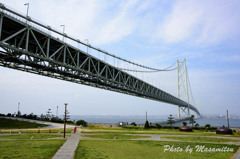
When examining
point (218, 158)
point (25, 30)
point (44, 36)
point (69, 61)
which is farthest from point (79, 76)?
point (218, 158)

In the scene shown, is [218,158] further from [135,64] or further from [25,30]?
[135,64]

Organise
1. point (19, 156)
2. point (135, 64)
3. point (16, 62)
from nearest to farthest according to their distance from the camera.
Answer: point (19, 156)
point (16, 62)
point (135, 64)

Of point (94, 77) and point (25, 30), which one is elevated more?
point (25, 30)

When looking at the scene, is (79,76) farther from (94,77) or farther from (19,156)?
(19,156)

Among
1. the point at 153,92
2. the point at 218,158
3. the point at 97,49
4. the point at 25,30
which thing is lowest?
the point at 218,158

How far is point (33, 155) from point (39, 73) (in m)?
27.9

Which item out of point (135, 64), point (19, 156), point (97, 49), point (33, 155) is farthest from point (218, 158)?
point (135, 64)

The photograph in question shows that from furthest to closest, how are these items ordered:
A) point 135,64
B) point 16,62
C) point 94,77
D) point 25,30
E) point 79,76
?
point 135,64 → point 94,77 → point 79,76 → point 16,62 → point 25,30

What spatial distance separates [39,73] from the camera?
40.8 metres

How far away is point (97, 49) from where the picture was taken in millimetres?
53812

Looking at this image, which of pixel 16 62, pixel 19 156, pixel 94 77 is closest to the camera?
pixel 19 156

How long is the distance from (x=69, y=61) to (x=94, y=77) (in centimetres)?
813

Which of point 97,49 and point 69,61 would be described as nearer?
point 69,61

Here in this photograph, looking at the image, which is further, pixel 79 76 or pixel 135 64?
pixel 135 64
